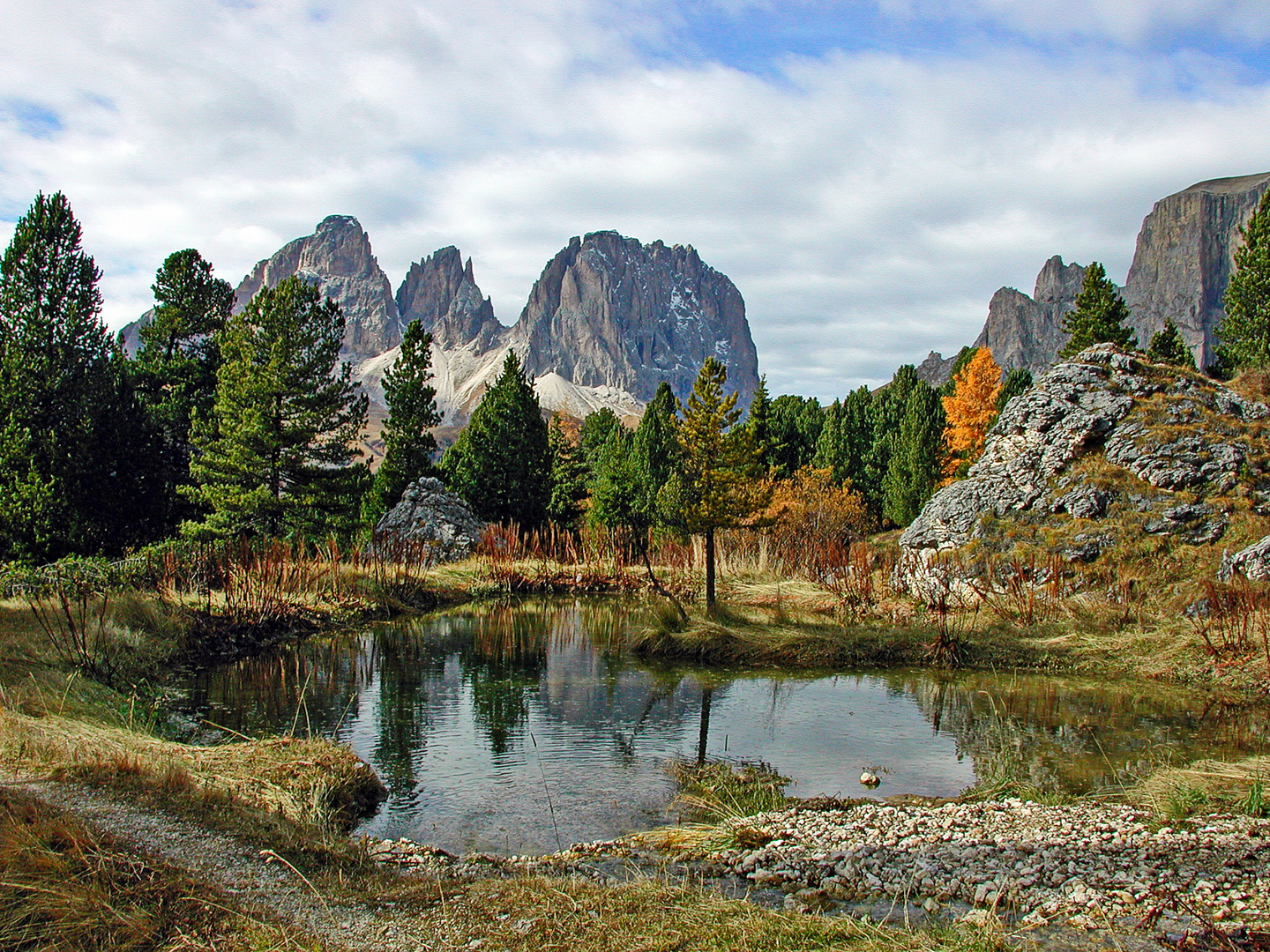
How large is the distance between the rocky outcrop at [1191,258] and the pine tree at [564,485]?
5644 inches

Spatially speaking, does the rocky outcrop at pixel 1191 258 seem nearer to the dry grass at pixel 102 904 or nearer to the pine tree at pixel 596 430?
the pine tree at pixel 596 430

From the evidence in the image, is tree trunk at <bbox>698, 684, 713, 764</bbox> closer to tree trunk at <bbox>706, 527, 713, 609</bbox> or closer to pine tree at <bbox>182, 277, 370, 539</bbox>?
tree trunk at <bbox>706, 527, 713, 609</bbox>

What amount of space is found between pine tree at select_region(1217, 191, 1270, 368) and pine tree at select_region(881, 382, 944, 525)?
11.4 meters

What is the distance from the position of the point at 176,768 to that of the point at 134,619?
7.90m

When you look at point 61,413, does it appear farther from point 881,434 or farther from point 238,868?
point 881,434

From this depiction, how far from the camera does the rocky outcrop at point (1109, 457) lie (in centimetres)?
1758

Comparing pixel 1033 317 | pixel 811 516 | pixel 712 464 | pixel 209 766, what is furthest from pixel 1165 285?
pixel 209 766

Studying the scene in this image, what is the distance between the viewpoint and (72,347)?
24.4m

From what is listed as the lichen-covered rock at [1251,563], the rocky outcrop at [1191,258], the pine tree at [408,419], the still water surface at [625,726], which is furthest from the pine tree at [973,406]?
the rocky outcrop at [1191,258]

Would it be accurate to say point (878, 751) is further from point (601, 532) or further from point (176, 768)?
point (601, 532)

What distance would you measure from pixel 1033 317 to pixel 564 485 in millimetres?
163081

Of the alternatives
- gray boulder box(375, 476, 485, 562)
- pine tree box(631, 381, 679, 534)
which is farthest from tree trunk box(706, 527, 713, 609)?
pine tree box(631, 381, 679, 534)

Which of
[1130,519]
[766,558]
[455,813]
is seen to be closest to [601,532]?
[766,558]

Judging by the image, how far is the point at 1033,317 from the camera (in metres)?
175
